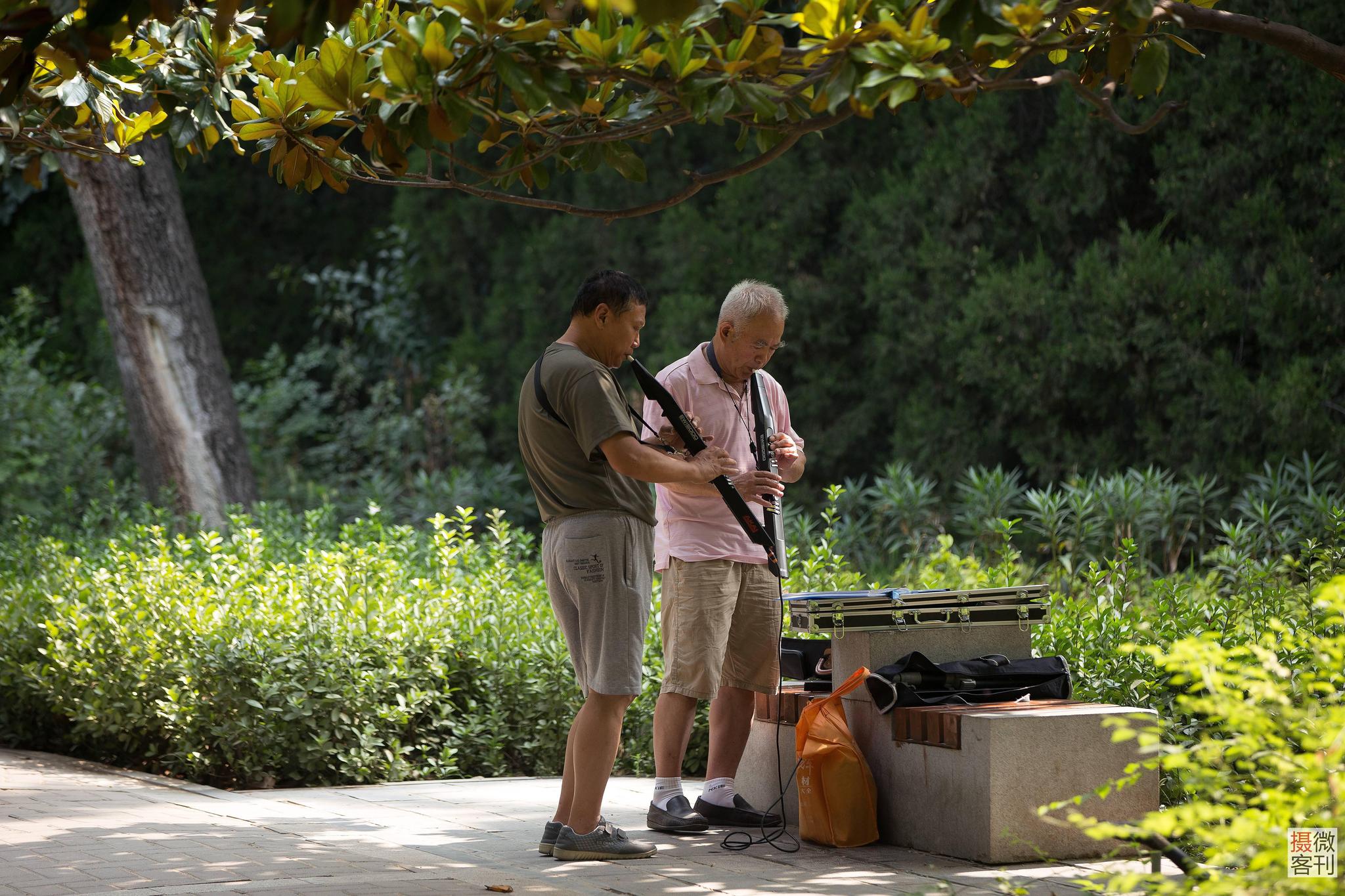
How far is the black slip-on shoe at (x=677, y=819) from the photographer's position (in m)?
5.18

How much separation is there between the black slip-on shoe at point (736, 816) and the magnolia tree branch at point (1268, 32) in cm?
307

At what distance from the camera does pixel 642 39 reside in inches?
153

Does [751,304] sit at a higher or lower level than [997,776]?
higher

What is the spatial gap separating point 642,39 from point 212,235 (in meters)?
13.6

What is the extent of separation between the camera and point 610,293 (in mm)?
4844

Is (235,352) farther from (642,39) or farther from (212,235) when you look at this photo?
(642,39)

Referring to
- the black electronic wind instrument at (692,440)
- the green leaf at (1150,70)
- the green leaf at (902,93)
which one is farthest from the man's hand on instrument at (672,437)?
the green leaf at (1150,70)

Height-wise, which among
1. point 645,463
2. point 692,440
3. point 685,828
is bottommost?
point 685,828

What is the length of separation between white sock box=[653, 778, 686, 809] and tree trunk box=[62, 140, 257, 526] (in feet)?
23.3

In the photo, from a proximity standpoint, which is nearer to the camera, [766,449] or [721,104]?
[721,104]

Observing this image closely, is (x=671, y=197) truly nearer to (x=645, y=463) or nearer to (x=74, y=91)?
(x=645, y=463)

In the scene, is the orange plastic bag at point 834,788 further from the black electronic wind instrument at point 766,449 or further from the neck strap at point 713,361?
the neck strap at point 713,361

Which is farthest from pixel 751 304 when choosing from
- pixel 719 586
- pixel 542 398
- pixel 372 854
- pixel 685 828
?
pixel 372 854

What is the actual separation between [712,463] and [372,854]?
1.75 meters
